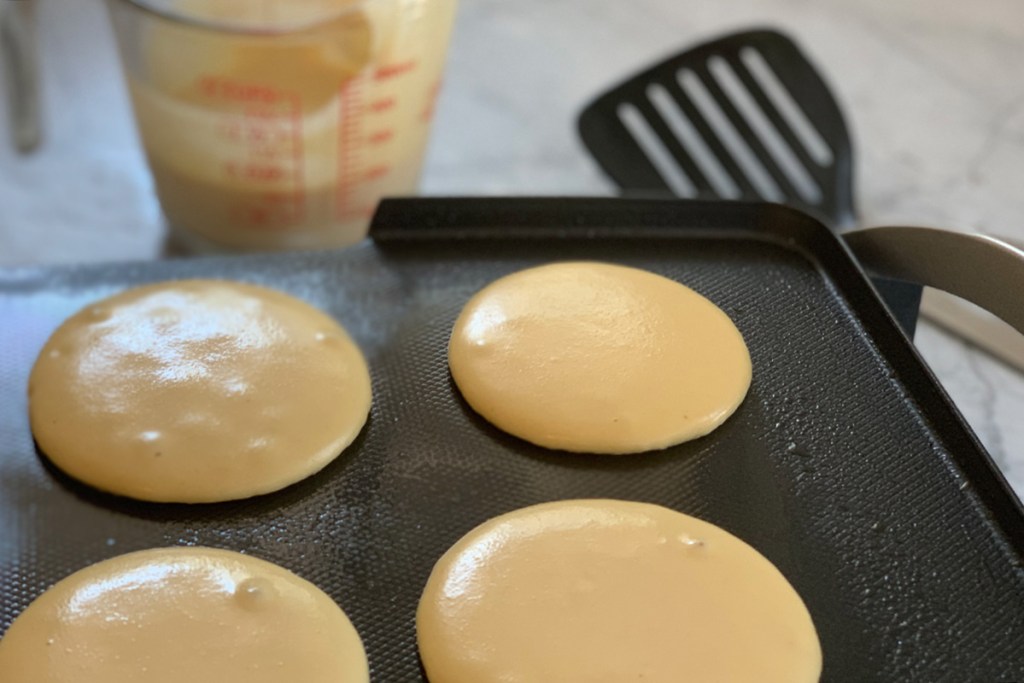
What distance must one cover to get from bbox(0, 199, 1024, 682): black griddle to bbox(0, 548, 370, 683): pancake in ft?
0.09

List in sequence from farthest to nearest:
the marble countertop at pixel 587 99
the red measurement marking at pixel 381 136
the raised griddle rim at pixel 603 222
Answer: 1. the marble countertop at pixel 587 99
2. the red measurement marking at pixel 381 136
3. the raised griddle rim at pixel 603 222

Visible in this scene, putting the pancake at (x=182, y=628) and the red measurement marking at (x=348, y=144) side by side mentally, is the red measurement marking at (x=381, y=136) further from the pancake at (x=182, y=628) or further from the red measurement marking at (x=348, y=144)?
the pancake at (x=182, y=628)

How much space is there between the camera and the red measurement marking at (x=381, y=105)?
3.12 ft

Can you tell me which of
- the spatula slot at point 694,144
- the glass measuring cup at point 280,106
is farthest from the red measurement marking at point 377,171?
the spatula slot at point 694,144

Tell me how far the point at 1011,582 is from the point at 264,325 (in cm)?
55

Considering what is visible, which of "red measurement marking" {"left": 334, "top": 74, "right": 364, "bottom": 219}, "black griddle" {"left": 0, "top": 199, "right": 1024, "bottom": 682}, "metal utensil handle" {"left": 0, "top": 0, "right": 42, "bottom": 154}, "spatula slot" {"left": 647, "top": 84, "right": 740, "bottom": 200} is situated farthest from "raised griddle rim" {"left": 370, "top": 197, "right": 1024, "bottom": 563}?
"metal utensil handle" {"left": 0, "top": 0, "right": 42, "bottom": 154}

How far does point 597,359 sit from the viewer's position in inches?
30.7

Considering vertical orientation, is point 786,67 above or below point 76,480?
above

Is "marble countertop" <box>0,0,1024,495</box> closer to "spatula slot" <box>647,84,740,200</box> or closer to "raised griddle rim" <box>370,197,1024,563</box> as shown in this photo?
"spatula slot" <box>647,84,740,200</box>

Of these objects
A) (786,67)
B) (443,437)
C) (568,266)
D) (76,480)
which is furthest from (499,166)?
(76,480)

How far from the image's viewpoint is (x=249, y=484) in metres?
0.70

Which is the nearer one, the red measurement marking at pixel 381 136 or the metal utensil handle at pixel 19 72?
the red measurement marking at pixel 381 136

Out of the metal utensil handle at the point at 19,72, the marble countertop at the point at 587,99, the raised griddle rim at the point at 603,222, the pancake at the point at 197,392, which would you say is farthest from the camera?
the metal utensil handle at the point at 19,72

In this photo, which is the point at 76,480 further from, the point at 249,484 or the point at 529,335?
the point at 529,335
